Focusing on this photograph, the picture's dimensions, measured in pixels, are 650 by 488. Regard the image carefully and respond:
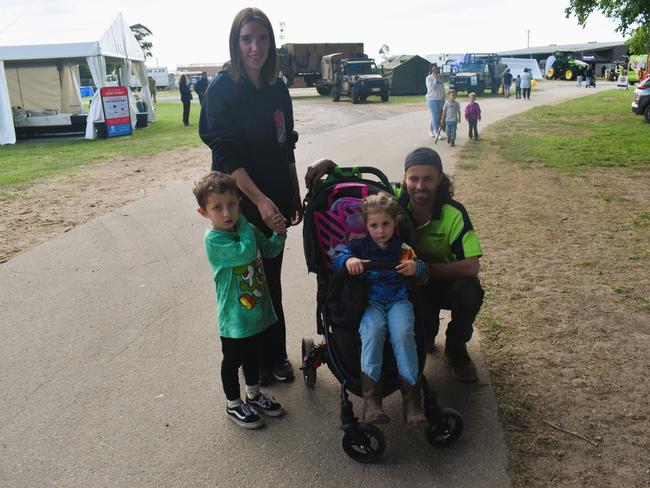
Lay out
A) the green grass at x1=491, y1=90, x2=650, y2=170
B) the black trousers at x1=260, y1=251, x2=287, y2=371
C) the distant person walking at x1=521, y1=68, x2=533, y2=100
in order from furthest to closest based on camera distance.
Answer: the distant person walking at x1=521, y1=68, x2=533, y2=100 → the green grass at x1=491, y1=90, x2=650, y2=170 → the black trousers at x1=260, y1=251, x2=287, y2=371

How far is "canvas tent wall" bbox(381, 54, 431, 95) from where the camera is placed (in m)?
35.0

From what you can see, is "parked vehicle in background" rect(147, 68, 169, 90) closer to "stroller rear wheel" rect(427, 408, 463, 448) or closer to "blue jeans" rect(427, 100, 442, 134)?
"blue jeans" rect(427, 100, 442, 134)

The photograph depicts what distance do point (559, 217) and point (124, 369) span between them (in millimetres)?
5573

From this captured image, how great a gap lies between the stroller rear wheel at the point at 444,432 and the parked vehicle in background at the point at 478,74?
1195 inches

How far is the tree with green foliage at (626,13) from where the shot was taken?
14973mm

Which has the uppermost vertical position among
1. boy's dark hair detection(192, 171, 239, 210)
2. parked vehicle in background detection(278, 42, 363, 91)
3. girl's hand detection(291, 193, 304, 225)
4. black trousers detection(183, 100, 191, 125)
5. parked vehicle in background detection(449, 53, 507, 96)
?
parked vehicle in background detection(278, 42, 363, 91)

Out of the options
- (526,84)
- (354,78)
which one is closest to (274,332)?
(354,78)

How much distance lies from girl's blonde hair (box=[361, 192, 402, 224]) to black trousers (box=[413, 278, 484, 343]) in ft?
1.84

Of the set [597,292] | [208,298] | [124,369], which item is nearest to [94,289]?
[208,298]

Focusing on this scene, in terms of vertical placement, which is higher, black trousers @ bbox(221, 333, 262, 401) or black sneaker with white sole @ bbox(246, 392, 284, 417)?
black trousers @ bbox(221, 333, 262, 401)

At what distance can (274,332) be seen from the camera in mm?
3691

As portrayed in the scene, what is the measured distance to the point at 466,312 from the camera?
342 centimetres

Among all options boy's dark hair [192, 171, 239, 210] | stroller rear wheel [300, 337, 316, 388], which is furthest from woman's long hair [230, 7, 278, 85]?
stroller rear wheel [300, 337, 316, 388]

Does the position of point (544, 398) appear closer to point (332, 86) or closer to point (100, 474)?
point (100, 474)
